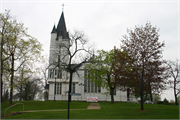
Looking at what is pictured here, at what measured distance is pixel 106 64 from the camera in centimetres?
3291

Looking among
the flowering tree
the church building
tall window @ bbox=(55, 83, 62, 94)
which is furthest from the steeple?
the flowering tree

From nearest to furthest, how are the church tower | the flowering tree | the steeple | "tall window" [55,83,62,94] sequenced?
the flowering tree → the church tower → "tall window" [55,83,62,94] → the steeple

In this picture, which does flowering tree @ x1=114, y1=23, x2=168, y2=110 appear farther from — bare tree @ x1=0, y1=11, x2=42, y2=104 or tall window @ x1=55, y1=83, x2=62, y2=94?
tall window @ x1=55, y1=83, x2=62, y2=94

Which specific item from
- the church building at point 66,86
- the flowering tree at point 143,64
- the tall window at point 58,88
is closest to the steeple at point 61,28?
the church building at point 66,86

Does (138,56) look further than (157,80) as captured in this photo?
Yes

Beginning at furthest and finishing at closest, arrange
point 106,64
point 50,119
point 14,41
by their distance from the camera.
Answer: point 106,64, point 14,41, point 50,119

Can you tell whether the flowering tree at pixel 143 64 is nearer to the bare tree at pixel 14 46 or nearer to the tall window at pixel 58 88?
the bare tree at pixel 14 46

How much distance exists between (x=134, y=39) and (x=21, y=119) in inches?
526

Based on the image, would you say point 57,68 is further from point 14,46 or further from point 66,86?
point 14,46

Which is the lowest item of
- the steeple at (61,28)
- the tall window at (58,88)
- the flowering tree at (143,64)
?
the tall window at (58,88)

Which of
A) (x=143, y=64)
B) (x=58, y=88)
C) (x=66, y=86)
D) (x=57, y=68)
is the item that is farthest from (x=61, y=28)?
(x=143, y=64)

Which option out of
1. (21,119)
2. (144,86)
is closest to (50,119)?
(21,119)

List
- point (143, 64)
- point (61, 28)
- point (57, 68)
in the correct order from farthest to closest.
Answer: point (61, 28)
point (57, 68)
point (143, 64)

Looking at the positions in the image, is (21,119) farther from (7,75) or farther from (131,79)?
(7,75)
